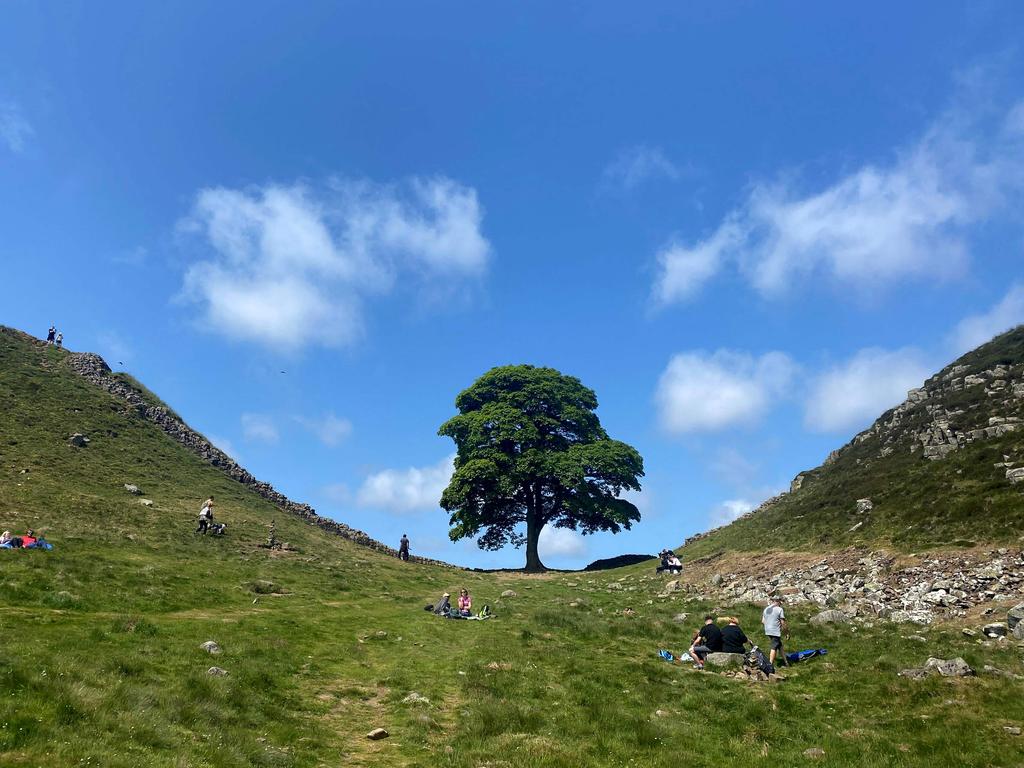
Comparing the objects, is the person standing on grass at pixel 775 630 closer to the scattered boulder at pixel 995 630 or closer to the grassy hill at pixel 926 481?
the scattered boulder at pixel 995 630

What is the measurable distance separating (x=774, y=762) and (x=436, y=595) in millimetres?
27191

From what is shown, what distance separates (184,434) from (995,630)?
242 feet

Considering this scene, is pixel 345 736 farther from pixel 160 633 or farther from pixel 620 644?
pixel 620 644

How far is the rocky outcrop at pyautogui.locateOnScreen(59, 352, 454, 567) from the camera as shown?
211ft

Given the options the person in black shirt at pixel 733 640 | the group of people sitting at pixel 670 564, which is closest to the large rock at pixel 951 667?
the person in black shirt at pixel 733 640

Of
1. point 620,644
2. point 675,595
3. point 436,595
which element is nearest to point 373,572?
point 436,595

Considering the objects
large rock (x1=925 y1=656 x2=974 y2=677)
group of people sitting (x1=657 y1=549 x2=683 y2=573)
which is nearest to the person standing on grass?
large rock (x1=925 y1=656 x2=974 y2=677)

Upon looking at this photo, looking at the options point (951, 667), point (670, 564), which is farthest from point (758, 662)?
point (670, 564)

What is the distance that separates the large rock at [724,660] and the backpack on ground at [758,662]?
0.72 feet

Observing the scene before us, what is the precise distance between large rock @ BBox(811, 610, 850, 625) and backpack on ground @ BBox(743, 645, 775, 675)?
19.6 ft

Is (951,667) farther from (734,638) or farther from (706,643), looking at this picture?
(706,643)

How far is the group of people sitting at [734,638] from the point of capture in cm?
1914

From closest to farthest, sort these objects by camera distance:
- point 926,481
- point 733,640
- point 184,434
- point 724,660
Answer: point 724,660
point 733,640
point 926,481
point 184,434

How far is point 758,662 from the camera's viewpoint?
17.9m
